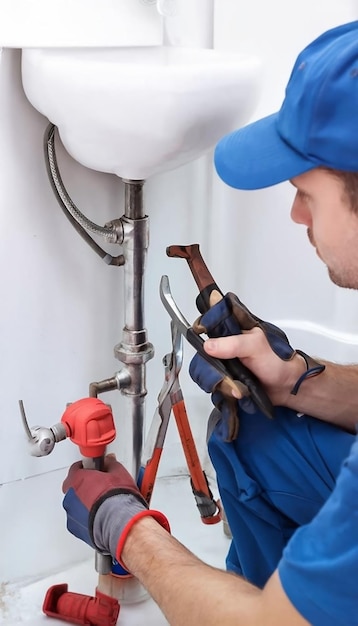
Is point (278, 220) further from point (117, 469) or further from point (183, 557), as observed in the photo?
point (183, 557)

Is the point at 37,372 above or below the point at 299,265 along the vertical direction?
below

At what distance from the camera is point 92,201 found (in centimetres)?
128

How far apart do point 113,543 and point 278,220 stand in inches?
26.7

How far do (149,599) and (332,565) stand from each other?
70 cm

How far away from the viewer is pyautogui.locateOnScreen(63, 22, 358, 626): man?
2.06ft

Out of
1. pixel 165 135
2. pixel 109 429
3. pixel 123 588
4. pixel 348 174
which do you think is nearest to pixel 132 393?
pixel 109 429

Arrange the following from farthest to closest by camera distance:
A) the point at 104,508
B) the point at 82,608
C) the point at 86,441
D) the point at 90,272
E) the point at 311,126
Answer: the point at 90,272, the point at 82,608, the point at 86,441, the point at 104,508, the point at 311,126

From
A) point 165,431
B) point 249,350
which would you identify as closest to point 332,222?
point 249,350

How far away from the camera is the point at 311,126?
2.31 ft

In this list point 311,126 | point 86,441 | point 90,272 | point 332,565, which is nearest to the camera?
point 332,565

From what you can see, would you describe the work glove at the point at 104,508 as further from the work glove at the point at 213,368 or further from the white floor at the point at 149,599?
the white floor at the point at 149,599

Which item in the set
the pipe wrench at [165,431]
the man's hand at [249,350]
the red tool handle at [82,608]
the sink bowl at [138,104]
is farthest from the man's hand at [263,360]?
the red tool handle at [82,608]

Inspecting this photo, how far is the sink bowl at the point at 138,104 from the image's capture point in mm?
966

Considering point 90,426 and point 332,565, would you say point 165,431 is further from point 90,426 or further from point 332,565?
point 332,565
